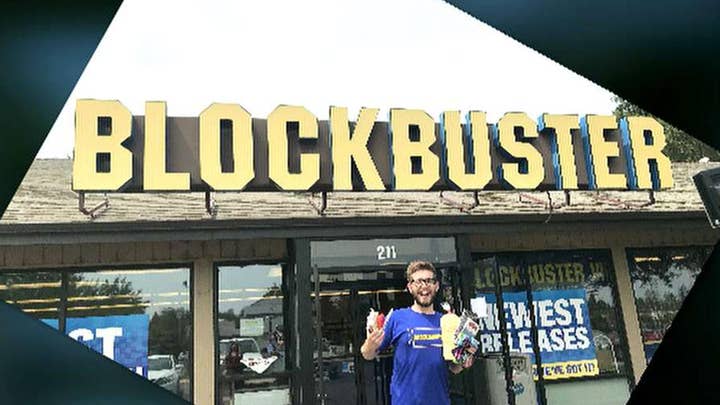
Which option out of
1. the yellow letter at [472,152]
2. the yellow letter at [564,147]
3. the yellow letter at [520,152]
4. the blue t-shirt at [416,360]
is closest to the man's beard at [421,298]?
the blue t-shirt at [416,360]

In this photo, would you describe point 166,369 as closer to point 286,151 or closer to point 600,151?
point 286,151

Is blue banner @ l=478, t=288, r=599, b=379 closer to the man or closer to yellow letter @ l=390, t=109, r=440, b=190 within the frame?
yellow letter @ l=390, t=109, r=440, b=190

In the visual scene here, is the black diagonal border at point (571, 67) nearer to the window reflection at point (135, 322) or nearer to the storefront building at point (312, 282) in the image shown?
the storefront building at point (312, 282)

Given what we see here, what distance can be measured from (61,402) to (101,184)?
21.6ft

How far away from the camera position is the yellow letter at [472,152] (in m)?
8.38

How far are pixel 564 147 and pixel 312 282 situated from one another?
14.9ft

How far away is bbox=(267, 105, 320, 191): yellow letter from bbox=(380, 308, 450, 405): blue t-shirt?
331 centimetres

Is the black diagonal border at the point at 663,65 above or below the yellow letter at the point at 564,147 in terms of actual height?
below

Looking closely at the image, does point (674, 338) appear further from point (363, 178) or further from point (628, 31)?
point (363, 178)

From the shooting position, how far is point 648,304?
959 centimetres

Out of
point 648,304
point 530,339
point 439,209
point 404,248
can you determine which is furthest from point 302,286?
point 648,304

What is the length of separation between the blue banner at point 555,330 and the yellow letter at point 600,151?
1.91 m

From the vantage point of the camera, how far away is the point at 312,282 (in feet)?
24.8

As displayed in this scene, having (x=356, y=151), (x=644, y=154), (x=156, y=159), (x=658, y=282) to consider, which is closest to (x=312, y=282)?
(x=356, y=151)
